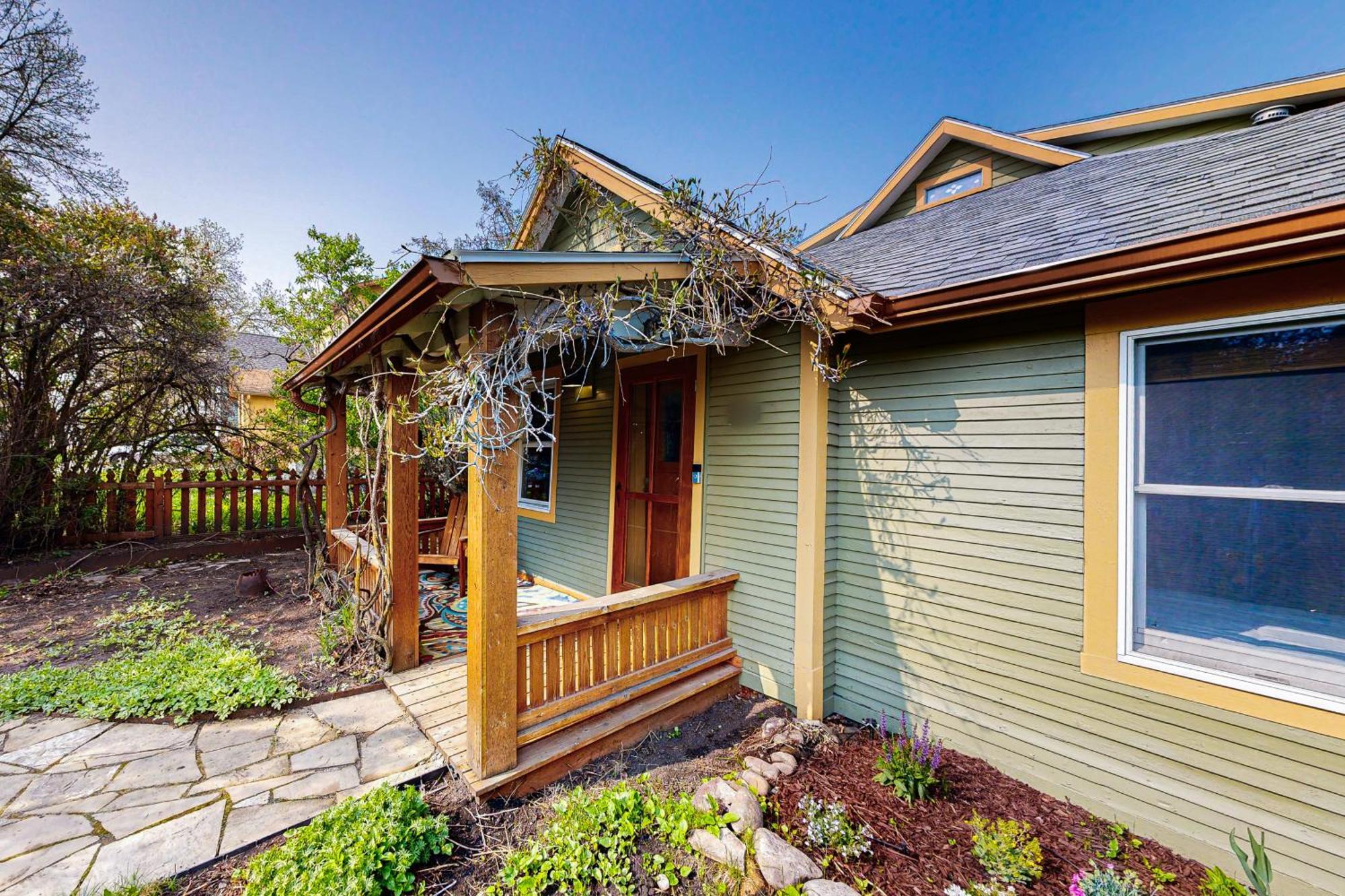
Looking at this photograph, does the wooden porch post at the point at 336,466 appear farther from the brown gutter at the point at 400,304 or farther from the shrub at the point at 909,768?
the shrub at the point at 909,768

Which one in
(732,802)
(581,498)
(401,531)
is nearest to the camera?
(732,802)

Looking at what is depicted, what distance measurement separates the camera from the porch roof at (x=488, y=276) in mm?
2105

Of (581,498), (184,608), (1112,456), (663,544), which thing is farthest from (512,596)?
(184,608)

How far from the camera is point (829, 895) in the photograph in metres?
1.87

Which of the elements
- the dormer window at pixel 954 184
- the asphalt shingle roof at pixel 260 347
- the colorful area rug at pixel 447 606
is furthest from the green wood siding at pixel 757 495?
the asphalt shingle roof at pixel 260 347

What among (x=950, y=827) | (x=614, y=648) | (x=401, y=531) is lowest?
(x=950, y=827)

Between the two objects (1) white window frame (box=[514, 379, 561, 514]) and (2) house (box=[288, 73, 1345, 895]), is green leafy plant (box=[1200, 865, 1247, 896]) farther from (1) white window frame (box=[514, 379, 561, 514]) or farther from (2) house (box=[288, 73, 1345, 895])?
(1) white window frame (box=[514, 379, 561, 514])

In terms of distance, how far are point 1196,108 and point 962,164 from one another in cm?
203

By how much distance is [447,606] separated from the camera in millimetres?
4984

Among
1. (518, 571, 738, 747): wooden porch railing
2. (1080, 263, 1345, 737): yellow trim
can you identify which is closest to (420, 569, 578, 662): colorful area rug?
(518, 571, 738, 747): wooden porch railing

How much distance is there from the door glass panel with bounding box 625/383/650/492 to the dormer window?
4.51 metres

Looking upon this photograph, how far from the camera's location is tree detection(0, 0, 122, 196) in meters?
6.55

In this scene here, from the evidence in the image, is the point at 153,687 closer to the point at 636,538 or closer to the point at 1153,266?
the point at 636,538

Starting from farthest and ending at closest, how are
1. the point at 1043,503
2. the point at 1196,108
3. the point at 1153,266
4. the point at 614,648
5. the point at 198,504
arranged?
the point at 198,504 < the point at 1196,108 < the point at 614,648 < the point at 1043,503 < the point at 1153,266
